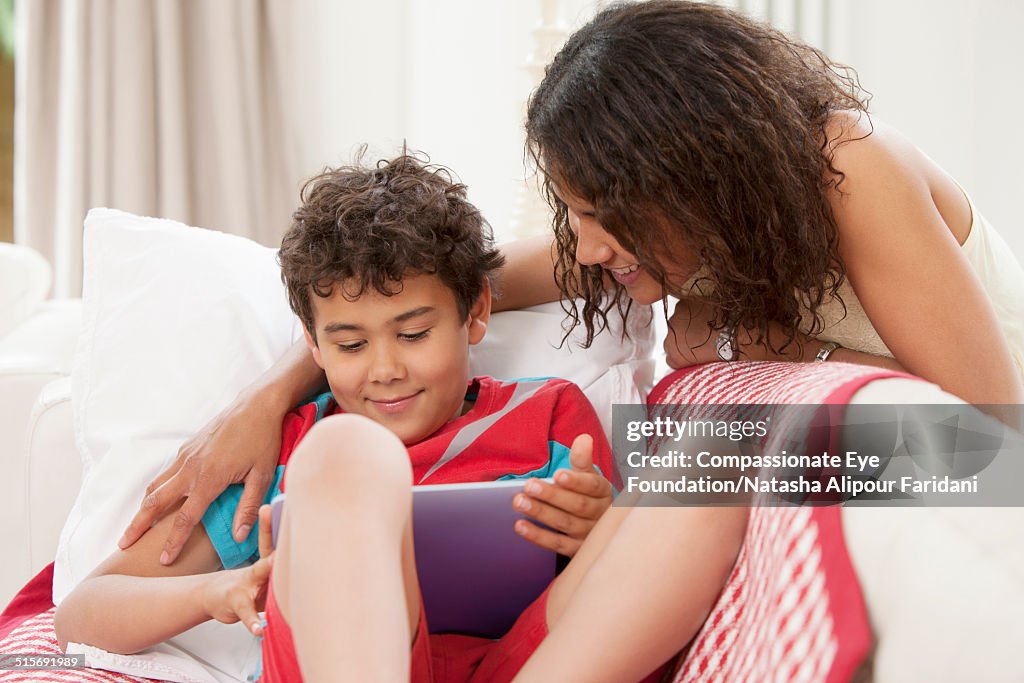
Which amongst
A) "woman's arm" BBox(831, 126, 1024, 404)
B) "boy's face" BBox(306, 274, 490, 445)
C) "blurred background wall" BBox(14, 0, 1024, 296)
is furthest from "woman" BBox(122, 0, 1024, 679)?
"blurred background wall" BBox(14, 0, 1024, 296)

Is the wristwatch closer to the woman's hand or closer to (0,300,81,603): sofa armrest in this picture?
the woman's hand

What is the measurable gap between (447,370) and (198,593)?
379 millimetres

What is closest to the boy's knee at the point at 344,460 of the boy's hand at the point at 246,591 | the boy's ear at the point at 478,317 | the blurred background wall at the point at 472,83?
the boy's hand at the point at 246,591

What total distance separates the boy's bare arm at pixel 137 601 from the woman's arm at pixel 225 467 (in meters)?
0.02

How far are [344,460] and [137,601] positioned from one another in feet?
1.24

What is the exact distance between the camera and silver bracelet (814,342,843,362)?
50.8 inches

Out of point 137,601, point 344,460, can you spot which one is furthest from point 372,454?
point 137,601

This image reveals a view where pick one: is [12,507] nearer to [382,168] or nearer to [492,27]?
[382,168]

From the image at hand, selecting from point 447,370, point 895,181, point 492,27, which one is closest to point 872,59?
point 492,27

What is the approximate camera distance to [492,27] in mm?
2992

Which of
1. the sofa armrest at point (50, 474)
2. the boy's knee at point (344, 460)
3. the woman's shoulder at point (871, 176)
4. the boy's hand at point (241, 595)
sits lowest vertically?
the sofa armrest at point (50, 474)

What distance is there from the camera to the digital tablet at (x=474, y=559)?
91 cm

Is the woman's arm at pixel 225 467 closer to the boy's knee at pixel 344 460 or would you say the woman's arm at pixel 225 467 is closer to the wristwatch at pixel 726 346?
the boy's knee at pixel 344 460

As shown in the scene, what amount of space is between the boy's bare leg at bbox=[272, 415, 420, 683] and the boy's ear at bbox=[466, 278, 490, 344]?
19.2 inches
